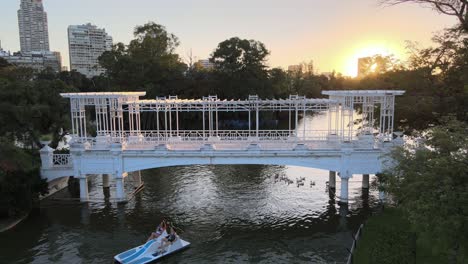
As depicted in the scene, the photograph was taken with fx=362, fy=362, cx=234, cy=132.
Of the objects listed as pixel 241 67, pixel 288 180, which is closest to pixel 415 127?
pixel 288 180

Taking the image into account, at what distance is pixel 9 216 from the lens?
21.1 m

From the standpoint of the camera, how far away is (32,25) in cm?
18438

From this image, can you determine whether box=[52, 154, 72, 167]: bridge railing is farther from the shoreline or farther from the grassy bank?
the grassy bank

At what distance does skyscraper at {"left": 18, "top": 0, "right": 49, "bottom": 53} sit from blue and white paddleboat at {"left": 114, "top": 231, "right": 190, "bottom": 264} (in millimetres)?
199555

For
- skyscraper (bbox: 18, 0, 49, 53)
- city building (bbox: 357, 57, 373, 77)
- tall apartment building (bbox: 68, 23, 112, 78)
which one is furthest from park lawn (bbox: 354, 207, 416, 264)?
skyscraper (bbox: 18, 0, 49, 53)

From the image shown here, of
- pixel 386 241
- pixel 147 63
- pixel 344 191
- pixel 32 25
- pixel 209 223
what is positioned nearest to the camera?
pixel 386 241

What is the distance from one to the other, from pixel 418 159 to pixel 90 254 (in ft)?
49.3

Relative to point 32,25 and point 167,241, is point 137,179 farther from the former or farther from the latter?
point 32,25

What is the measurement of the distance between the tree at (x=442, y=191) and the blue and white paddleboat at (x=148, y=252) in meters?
10.6

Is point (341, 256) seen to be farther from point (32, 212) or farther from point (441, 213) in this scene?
point (32, 212)

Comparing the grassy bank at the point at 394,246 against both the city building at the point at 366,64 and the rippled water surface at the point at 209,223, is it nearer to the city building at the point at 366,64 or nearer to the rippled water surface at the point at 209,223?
the rippled water surface at the point at 209,223

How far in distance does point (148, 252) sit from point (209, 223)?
486cm

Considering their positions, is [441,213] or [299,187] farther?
[299,187]

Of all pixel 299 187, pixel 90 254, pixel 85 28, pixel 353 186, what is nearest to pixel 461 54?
pixel 353 186
